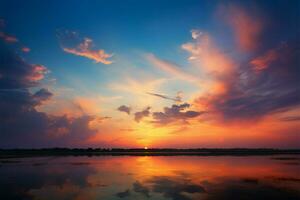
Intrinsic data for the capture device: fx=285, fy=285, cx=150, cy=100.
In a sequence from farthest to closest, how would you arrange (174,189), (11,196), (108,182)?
1. (108,182)
2. (174,189)
3. (11,196)

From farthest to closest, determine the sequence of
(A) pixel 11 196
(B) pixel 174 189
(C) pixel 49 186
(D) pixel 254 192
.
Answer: (C) pixel 49 186
(B) pixel 174 189
(D) pixel 254 192
(A) pixel 11 196

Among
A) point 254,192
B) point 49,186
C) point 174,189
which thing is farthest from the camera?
point 49,186

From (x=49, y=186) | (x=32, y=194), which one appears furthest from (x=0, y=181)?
(x=32, y=194)

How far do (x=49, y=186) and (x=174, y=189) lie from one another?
10264 mm

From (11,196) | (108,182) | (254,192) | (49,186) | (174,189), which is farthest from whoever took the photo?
(108,182)

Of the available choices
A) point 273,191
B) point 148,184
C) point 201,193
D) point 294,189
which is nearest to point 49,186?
point 148,184

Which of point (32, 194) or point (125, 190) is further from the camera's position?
point (125, 190)

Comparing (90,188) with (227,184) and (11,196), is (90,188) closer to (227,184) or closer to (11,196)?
(11,196)

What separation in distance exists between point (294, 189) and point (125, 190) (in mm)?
12715

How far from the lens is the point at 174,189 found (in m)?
21.7

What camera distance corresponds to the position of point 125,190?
21094 millimetres

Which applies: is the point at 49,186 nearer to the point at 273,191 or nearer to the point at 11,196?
the point at 11,196

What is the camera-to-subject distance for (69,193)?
20266 mm

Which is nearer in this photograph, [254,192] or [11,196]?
[11,196]
